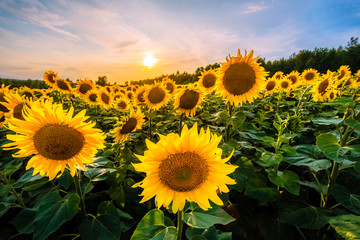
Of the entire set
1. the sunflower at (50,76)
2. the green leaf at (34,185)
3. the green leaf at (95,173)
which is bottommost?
the green leaf at (34,185)

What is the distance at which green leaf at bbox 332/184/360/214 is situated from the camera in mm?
1590

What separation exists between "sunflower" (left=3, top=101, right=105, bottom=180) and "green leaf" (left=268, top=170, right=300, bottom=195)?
1.76m

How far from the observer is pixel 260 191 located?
1852 millimetres

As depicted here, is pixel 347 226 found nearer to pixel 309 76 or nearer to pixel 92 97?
→ pixel 92 97

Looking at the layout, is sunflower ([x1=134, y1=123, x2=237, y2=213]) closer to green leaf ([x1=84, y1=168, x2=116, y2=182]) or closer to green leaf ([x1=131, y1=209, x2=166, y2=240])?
green leaf ([x1=131, y1=209, x2=166, y2=240])

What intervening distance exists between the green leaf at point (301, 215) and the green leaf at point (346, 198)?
20 cm

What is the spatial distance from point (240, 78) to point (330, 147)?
1.61 metres

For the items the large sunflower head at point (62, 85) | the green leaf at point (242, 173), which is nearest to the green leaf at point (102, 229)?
the green leaf at point (242, 173)

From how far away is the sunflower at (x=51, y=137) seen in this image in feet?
4.68

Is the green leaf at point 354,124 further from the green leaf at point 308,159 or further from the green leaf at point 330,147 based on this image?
the green leaf at point 308,159

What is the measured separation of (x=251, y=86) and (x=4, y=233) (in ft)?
12.1

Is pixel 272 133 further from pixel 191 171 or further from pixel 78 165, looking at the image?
pixel 78 165

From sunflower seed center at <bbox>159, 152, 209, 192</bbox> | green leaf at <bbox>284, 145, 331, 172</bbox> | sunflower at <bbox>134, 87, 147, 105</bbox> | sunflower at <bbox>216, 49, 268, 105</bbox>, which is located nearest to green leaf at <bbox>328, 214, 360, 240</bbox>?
green leaf at <bbox>284, 145, 331, 172</bbox>

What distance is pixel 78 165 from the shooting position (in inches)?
63.9
